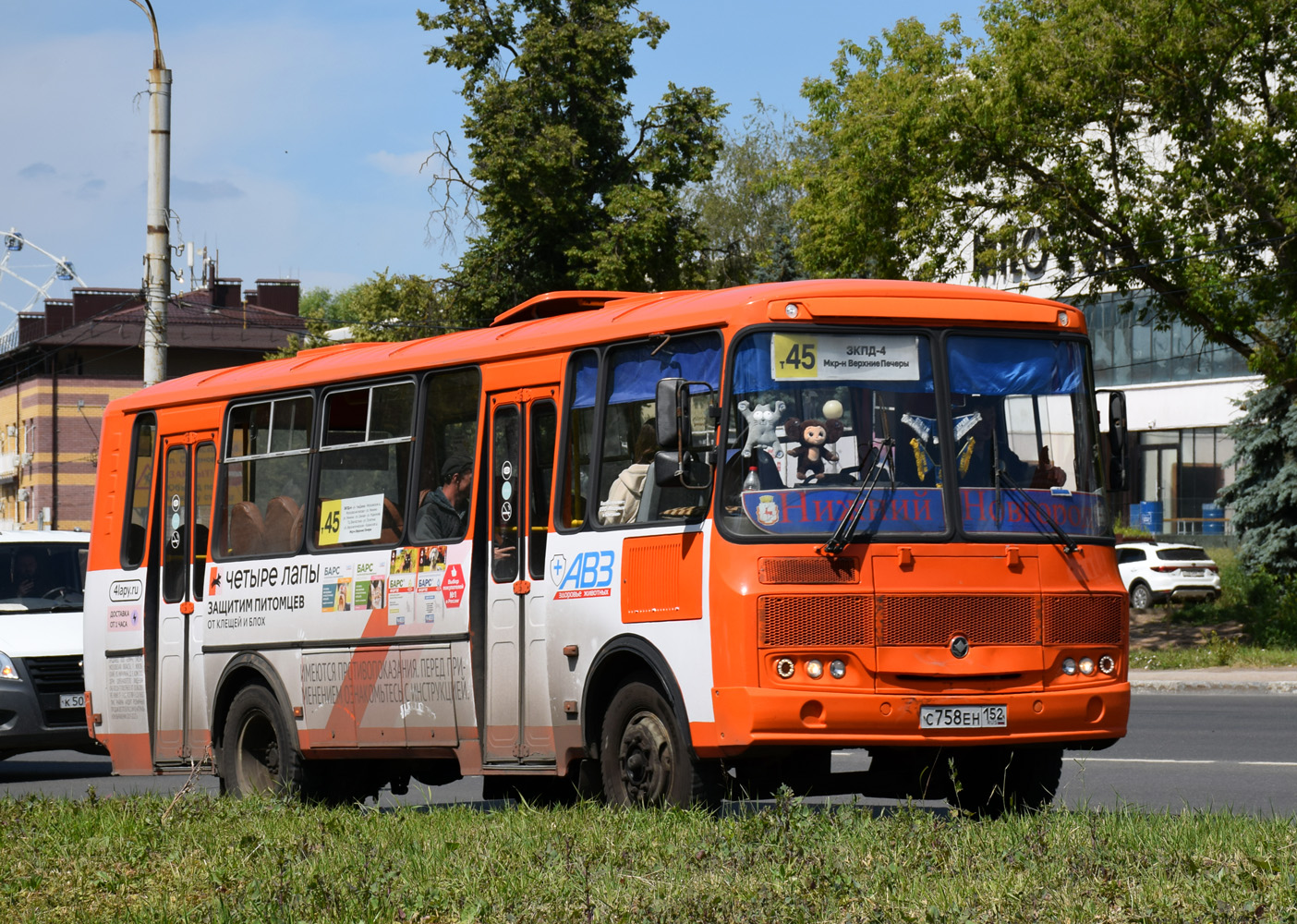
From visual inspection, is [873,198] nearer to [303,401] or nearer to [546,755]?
[303,401]

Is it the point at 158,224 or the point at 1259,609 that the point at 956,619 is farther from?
the point at 1259,609

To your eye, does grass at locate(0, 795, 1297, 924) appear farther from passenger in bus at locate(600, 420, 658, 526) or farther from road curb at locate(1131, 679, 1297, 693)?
road curb at locate(1131, 679, 1297, 693)

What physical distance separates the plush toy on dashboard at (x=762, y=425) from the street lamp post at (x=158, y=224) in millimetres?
15653

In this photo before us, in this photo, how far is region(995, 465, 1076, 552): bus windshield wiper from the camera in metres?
9.34

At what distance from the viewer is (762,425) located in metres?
9.06

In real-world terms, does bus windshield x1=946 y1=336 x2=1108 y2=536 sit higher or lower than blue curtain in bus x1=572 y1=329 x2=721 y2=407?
lower

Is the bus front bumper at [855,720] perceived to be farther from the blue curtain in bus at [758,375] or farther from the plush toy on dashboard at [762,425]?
the blue curtain in bus at [758,375]

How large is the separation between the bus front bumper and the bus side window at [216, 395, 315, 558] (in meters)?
4.63

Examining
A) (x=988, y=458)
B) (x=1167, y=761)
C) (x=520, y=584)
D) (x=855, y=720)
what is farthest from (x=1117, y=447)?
(x=1167, y=761)

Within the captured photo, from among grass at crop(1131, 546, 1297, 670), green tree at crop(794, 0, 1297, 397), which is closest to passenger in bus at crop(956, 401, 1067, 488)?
green tree at crop(794, 0, 1297, 397)

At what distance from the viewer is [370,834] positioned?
29.3 ft

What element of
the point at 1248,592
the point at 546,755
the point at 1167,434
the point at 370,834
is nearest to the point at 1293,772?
the point at 546,755

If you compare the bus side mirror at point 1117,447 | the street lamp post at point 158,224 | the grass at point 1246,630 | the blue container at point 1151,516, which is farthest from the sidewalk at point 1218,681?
the blue container at point 1151,516

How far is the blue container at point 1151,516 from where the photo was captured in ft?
206
